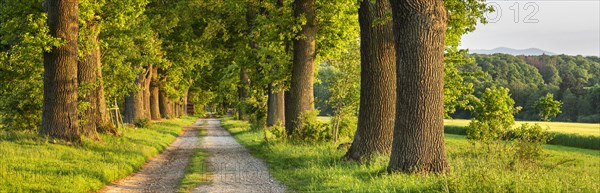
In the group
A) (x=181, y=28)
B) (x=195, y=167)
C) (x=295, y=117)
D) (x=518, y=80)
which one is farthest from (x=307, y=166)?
(x=518, y=80)

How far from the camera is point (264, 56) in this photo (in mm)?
26641

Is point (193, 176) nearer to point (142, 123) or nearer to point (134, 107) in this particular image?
point (142, 123)

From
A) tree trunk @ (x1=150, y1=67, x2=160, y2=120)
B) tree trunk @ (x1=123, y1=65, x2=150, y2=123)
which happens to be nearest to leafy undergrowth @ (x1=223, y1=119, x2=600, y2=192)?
tree trunk @ (x1=123, y1=65, x2=150, y2=123)

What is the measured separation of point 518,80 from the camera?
111 meters

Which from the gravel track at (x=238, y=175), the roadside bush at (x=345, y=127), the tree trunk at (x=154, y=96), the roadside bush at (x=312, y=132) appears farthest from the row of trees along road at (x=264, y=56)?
the tree trunk at (x=154, y=96)

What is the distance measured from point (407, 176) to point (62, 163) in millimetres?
8155

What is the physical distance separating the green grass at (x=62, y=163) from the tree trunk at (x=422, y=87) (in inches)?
252

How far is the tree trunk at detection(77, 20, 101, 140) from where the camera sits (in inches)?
754

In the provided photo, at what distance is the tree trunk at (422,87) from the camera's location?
10.6 meters

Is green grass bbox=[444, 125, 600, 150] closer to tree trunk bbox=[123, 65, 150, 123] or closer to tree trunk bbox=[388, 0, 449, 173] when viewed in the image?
tree trunk bbox=[123, 65, 150, 123]

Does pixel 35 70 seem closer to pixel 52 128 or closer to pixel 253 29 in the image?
pixel 52 128

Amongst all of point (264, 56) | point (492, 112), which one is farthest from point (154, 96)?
point (492, 112)

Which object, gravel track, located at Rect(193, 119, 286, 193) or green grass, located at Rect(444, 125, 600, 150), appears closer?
gravel track, located at Rect(193, 119, 286, 193)

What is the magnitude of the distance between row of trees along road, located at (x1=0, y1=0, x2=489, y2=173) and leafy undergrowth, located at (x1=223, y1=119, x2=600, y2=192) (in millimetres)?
803
